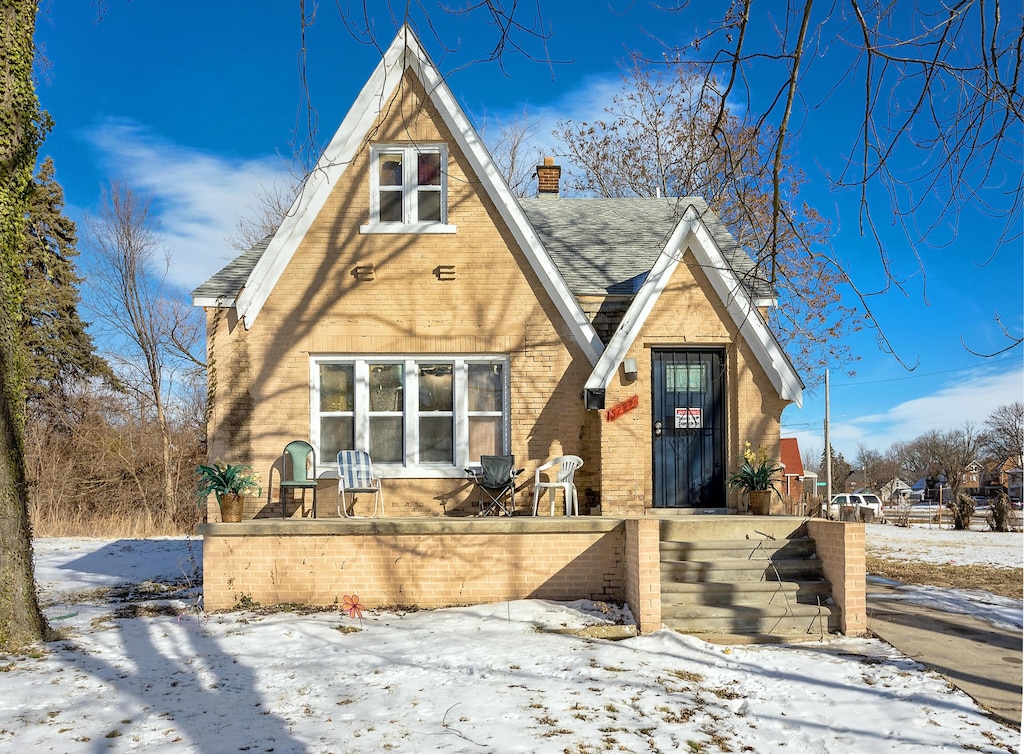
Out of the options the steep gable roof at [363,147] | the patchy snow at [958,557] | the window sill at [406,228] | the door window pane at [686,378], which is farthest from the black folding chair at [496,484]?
the patchy snow at [958,557]

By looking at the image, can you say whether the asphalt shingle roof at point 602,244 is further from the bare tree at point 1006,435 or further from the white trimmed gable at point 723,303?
the bare tree at point 1006,435

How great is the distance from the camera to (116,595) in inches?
412

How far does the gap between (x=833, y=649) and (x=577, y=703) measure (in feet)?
10.6

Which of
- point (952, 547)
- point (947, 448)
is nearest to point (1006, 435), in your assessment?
point (947, 448)

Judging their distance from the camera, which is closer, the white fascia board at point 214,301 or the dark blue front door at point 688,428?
the white fascia board at point 214,301

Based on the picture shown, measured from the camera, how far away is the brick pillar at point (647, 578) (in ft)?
26.6

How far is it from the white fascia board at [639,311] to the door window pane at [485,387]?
4.86ft

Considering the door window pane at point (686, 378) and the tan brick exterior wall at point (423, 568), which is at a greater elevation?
the door window pane at point (686, 378)

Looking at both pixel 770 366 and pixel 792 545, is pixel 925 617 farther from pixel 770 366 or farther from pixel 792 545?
pixel 770 366

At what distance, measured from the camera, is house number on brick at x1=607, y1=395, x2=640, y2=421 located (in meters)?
11.4

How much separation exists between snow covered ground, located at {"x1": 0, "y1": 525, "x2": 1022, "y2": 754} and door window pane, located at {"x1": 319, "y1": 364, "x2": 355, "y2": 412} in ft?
12.3

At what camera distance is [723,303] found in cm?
1141

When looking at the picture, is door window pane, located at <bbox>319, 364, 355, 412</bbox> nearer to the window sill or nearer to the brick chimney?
the window sill

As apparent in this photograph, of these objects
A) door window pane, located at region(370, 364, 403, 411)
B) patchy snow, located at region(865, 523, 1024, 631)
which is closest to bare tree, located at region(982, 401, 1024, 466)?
patchy snow, located at region(865, 523, 1024, 631)
